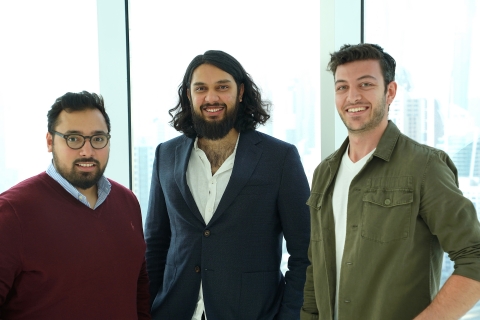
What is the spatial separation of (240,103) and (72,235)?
107 cm

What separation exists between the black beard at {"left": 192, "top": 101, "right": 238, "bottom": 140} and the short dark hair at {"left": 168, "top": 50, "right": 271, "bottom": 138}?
84 mm

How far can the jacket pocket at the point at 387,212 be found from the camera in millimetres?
1763

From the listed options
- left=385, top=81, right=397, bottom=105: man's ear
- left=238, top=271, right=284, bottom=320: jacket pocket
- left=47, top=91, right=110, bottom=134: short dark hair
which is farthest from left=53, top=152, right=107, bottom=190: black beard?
left=385, top=81, right=397, bottom=105: man's ear

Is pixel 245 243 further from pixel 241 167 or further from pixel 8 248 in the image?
pixel 8 248

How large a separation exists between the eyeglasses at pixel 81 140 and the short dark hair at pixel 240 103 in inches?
23.1

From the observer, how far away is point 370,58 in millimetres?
2016

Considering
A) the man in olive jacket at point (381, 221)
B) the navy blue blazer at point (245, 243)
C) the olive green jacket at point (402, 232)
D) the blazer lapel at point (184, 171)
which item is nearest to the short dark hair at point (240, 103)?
the blazer lapel at point (184, 171)

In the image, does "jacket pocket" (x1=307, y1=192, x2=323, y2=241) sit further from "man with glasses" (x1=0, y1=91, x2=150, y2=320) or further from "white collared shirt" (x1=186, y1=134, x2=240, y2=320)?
"man with glasses" (x1=0, y1=91, x2=150, y2=320)

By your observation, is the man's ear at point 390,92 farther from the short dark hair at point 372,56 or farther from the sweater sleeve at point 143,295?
the sweater sleeve at point 143,295

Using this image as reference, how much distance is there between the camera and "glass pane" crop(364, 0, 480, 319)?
2.52 m

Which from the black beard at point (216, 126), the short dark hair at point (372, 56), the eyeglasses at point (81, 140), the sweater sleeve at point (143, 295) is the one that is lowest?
the sweater sleeve at point (143, 295)

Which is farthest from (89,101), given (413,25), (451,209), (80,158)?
(413,25)

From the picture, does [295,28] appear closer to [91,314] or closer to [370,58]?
[370,58]

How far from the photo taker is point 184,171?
2.38 metres
